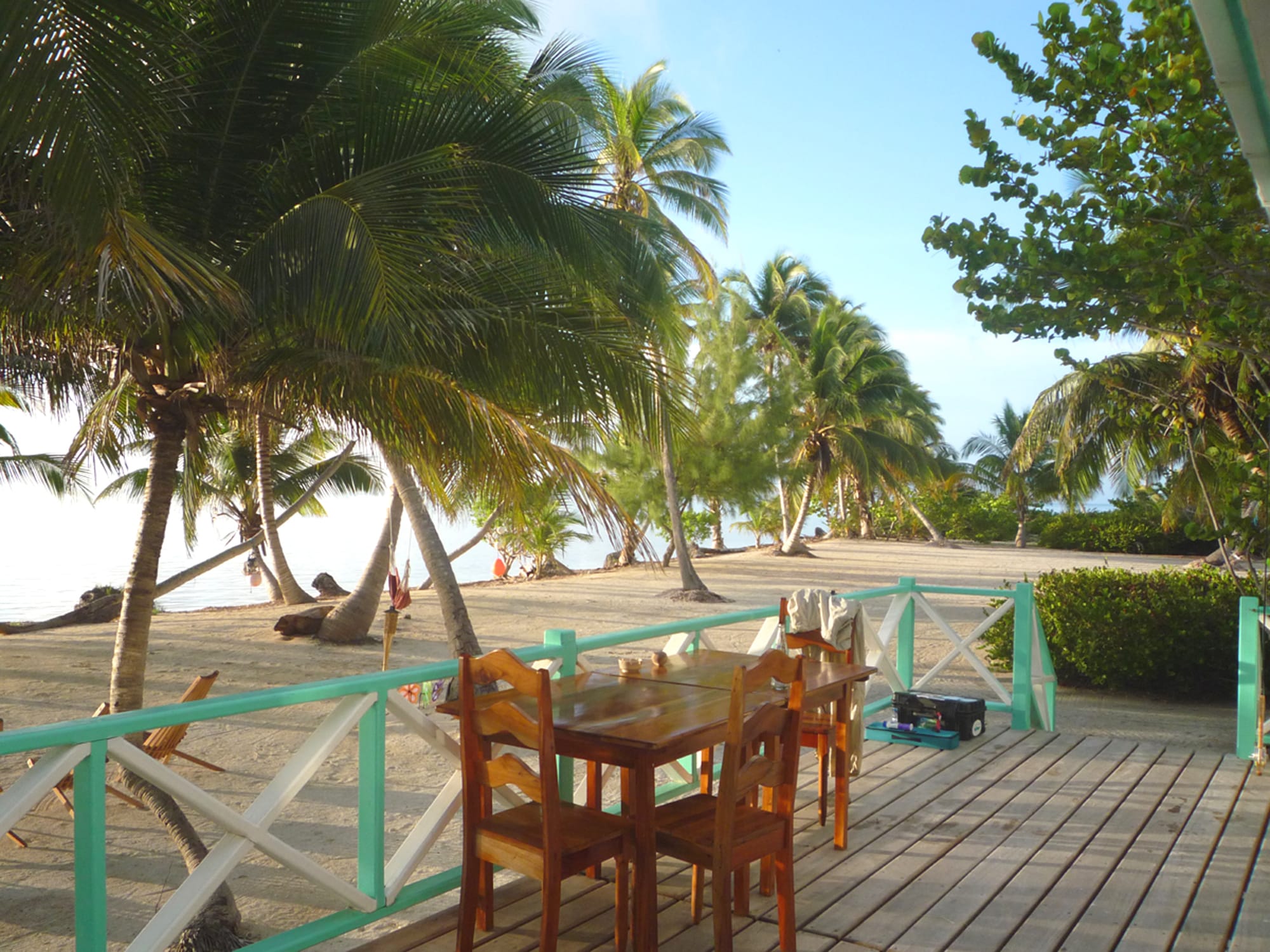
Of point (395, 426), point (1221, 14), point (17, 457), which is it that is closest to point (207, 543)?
point (17, 457)

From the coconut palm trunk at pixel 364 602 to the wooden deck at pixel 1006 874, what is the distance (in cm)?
929

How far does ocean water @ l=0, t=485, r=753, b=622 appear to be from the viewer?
803 inches

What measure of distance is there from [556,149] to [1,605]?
21.0 meters

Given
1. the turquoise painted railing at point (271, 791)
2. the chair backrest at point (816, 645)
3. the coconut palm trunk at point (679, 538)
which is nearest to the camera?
the turquoise painted railing at point (271, 791)

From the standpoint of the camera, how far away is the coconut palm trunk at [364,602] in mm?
13742

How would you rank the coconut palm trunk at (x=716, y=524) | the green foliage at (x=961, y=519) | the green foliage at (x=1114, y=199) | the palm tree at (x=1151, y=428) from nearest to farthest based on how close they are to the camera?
the green foliage at (x=1114, y=199) → the palm tree at (x=1151, y=428) → the coconut palm trunk at (x=716, y=524) → the green foliage at (x=961, y=519)

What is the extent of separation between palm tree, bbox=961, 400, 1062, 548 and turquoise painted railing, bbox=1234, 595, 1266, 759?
1806 cm

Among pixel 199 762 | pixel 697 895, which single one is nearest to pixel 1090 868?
pixel 697 895

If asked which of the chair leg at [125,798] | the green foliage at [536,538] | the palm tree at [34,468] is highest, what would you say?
the palm tree at [34,468]

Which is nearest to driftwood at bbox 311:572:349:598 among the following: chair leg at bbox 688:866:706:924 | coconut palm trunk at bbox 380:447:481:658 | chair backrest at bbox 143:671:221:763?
coconut palm trunk at bbox 380:447:481:658

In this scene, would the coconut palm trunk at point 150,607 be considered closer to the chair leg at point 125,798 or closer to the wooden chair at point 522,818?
the chair leg at point 125,798

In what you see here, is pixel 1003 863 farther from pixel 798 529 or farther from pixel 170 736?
pixel 798 529

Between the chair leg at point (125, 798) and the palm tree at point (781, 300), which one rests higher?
the palm tree at point (781, 300)

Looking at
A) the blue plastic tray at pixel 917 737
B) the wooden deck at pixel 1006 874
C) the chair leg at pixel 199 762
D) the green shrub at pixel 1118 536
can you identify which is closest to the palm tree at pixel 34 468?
the chair leg at pixel 199 762
